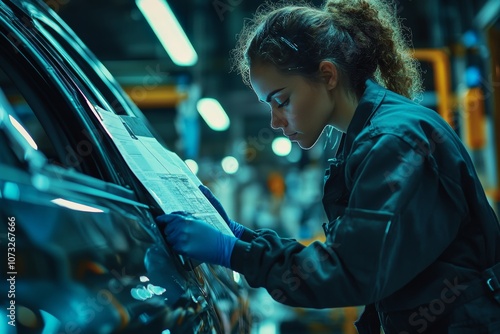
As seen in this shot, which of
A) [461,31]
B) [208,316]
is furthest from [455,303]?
[461,31]

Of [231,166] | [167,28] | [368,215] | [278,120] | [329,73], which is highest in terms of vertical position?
[167,28]

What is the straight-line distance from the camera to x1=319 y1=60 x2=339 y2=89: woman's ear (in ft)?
5.45

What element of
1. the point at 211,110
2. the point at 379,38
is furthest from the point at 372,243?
the point at 211,110

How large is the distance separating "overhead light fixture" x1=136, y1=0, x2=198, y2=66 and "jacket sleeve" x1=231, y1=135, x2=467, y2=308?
5.14 meters

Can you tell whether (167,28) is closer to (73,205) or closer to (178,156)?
(178,156)

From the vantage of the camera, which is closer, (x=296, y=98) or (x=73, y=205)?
(x=73, y=205)

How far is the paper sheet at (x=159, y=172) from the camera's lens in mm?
1507

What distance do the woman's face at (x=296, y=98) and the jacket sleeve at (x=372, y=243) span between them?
0.91ft

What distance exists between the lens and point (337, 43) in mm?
1721

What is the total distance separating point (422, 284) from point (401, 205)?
0.82 feet

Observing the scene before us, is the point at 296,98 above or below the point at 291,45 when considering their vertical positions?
below

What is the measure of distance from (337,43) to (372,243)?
2.04 ft

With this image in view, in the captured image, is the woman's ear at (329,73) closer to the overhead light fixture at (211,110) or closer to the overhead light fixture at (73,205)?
the overhead light fixture at (73,205)

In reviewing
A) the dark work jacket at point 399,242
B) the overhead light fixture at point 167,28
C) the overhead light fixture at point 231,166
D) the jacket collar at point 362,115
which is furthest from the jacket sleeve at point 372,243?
the overhead light fixture at point 231,166
